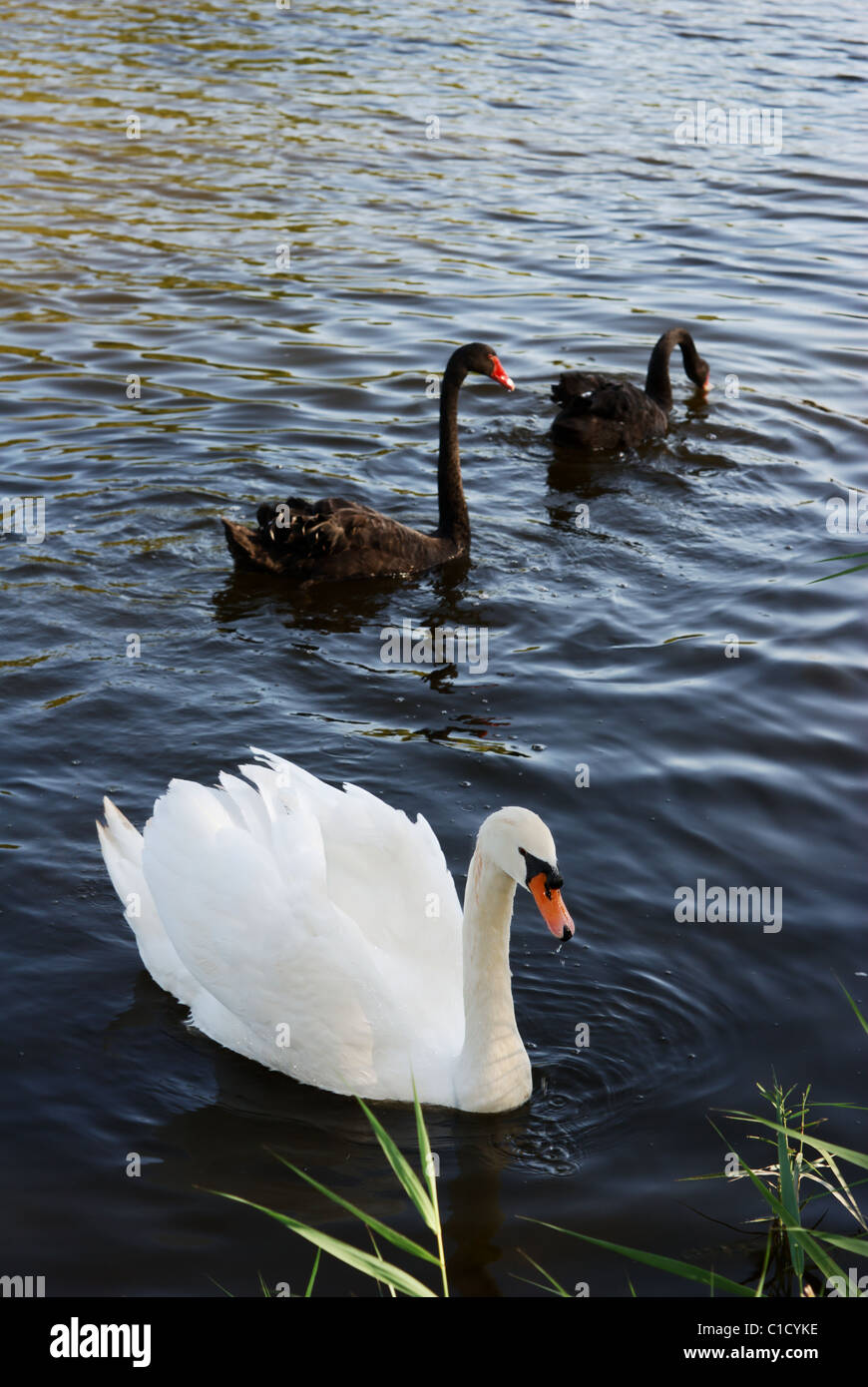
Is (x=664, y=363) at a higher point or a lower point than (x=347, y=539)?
higher

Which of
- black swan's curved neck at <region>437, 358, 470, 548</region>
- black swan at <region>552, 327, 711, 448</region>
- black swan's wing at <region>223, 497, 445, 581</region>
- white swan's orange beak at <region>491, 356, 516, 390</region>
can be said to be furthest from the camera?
black swan at <region>552, 327, 711, 448</region>

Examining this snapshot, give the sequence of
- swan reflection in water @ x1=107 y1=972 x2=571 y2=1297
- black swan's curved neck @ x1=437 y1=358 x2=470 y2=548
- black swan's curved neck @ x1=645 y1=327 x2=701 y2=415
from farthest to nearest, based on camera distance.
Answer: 1. black swan's curved neck @ x1=645 y1=327 x2=701 y2=415
2. black swan's curved neck @ x1=437 y1=358 x2=470 y2=548
3. swan reflection in water @ x1=107 y1=972 x2=571 y2=1297

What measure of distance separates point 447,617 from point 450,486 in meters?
1.03

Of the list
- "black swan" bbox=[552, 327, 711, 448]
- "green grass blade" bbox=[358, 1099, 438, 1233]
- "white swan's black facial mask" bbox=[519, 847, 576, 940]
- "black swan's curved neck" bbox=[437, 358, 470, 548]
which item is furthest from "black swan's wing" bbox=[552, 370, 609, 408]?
"green grass blade" bbox=[358, 1099, 438, 1233]

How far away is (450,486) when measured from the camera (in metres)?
9.55

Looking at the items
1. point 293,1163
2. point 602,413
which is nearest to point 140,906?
point 293,1163

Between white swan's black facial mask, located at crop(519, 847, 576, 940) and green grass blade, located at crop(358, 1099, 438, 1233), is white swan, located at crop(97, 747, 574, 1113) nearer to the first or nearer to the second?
white swan's black facial mask, located at crop(519, 847, 576, 940)

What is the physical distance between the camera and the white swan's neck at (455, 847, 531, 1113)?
16.1 feet

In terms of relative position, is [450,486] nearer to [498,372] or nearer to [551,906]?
[498,372]

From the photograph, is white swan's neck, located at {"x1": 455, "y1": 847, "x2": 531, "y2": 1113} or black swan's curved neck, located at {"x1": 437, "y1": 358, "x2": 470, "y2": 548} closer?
white swan's neck, located at {"x1": 455, "y1": 847, "x2": 531, "y2": 1113}

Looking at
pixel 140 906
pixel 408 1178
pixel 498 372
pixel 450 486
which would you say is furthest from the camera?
pixel 498 372

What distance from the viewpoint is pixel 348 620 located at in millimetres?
8883

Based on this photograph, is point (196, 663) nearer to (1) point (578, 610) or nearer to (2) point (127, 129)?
(1) point (578, 610)

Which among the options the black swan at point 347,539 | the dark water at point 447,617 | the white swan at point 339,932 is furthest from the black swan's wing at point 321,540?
the white swan at point 339,932
